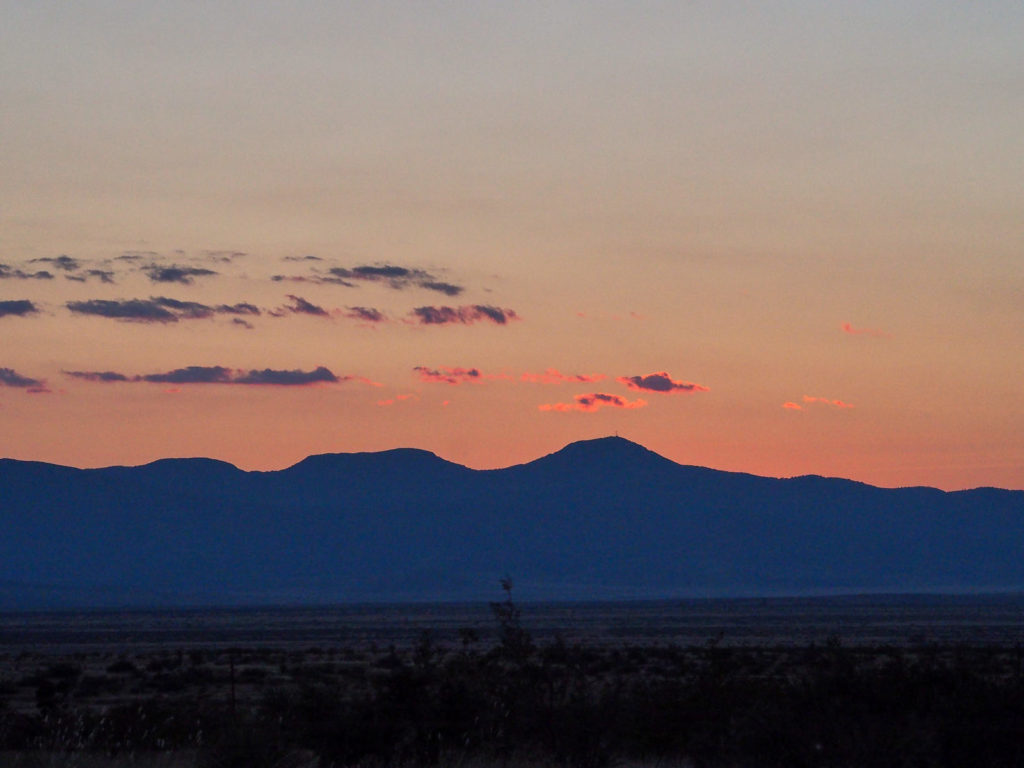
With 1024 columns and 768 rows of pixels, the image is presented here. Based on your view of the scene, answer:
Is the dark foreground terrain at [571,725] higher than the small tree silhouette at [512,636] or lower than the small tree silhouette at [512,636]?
lower

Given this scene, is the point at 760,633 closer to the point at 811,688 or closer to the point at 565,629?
the point at 565,629

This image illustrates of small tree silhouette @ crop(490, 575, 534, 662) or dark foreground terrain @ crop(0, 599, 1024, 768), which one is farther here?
small tree silhouette @ crop(490, 575, 534, 662)

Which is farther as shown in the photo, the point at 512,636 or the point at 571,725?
the point at 512,636

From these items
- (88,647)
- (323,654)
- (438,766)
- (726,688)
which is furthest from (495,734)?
(88,647)

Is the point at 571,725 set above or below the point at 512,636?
below

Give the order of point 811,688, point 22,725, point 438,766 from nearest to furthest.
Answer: point 438,766, point 811,688, point 22,725

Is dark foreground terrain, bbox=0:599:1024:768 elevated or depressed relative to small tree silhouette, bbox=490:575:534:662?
depressed

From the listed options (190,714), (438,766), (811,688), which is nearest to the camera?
(438,766)

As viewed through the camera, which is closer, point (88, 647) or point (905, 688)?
point (905, 688)

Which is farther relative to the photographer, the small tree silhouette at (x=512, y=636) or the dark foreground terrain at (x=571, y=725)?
the small tree silhouette at (x=512, y=636)

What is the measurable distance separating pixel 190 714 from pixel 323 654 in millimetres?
32885

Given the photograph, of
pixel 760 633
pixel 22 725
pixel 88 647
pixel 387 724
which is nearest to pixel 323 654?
pixel 88 647

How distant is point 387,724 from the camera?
52.4 feet

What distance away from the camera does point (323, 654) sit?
178 ft
